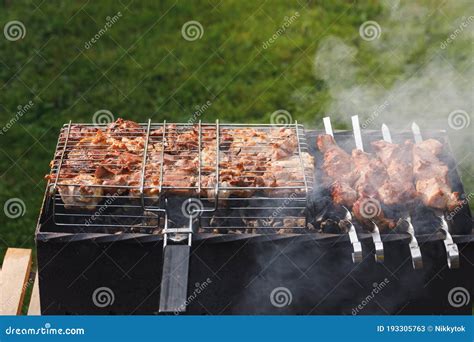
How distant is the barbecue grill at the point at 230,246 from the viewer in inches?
235

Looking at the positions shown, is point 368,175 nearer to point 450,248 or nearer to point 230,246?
point 450,248

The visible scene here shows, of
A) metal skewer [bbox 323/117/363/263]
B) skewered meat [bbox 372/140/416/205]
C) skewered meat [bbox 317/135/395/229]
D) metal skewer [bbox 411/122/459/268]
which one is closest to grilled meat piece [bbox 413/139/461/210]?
skewered meat [bbox 372/140/416/205]

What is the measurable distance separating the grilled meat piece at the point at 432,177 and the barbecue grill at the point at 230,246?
0.35 feet

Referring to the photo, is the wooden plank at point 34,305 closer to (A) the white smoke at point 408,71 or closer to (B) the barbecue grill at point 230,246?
(B) the barbecue grill at point 230,246

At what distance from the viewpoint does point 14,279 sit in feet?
22.9

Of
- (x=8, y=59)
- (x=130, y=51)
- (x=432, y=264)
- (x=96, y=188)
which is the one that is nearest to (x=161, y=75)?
(x=130, y=51)

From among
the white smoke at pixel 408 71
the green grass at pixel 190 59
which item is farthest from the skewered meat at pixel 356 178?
the green grass at pixel 190 59

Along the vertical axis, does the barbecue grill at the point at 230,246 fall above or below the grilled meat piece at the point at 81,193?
below

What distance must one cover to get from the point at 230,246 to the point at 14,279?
2.21 metres

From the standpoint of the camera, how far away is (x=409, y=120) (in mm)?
9070

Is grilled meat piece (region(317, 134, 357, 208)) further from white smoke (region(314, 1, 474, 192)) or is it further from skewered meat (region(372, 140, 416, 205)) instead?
white smoke (region(314, 1, 474, 192))

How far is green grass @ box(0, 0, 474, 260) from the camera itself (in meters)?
9.25

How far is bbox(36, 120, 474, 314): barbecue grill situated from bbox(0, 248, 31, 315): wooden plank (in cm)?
65

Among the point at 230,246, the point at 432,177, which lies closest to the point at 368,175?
the point at 432,177
